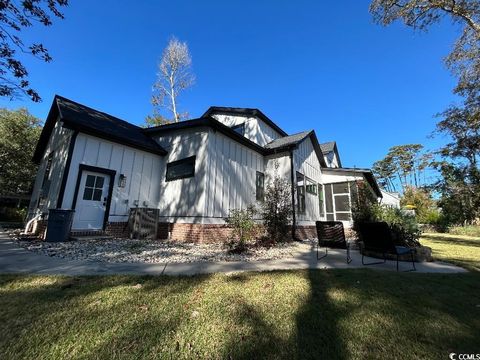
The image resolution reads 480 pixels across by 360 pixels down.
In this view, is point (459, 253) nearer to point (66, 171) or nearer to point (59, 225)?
point (59, 225)

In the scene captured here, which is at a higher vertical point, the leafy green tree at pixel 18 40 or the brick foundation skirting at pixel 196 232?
the leafy green tree at pixel 18 40

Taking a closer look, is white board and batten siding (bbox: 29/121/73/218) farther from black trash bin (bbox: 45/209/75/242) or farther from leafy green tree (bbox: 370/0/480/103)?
leafy green tree (bbox: 370/0/480/103)

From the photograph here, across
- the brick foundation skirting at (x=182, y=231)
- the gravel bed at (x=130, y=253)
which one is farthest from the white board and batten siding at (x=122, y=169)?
the gravel bed at (x=130, y=253)

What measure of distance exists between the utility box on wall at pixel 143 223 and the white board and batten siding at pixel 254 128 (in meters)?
7.05

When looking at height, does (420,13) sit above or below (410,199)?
above

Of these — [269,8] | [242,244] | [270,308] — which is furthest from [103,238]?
[269,8]

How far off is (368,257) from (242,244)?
12.1ft

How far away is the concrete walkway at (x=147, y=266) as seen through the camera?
3.96 meters

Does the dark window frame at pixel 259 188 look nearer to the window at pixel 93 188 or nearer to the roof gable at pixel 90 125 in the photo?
the roof gable at pixel 90 125

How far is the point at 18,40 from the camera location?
6.64m

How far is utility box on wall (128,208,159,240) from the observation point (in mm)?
8070

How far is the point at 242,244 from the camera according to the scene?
6.55 metres

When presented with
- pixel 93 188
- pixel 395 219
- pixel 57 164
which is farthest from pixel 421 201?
pixel 57 164

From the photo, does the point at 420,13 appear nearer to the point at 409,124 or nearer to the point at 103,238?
the point at 103,238
